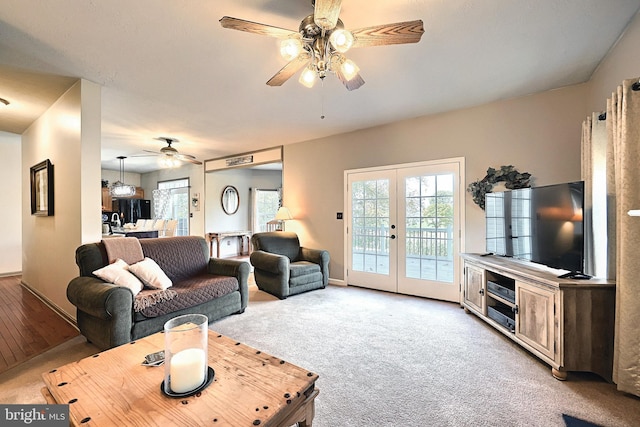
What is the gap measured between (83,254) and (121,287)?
2.36 feet

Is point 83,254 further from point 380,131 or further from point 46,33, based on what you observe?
point 380,131

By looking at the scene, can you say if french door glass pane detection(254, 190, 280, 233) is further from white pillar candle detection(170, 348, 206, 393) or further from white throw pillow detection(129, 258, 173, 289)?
white pillar candle detection(170, 348, 206, 393)

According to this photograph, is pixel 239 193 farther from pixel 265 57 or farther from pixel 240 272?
pixel 265 57

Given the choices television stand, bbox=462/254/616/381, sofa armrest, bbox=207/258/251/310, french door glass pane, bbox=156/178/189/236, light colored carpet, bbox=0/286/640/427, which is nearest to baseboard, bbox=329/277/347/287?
light colored carpet, bbox=0/286/640/427

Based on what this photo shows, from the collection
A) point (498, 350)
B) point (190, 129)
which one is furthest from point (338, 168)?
point (498, 350)

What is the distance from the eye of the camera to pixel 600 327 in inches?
79.0

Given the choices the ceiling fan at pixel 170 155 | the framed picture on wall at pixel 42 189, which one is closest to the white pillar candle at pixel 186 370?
the framed picture on wall at pixel 42 189

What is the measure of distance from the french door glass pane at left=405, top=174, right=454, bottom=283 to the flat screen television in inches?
25.7

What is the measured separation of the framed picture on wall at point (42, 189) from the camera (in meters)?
3.39

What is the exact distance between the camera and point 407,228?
4.09 meters

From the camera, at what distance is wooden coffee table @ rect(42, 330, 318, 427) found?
978 mm

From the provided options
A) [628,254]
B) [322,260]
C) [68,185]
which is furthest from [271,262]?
[628,254]

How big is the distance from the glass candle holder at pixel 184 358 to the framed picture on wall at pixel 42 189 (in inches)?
139

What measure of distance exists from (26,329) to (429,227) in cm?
478
